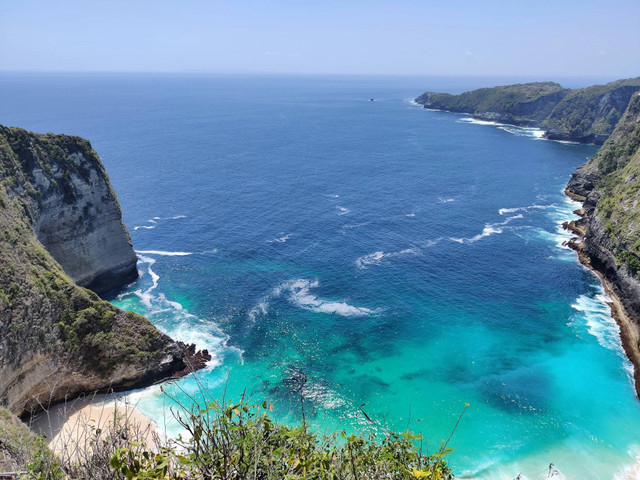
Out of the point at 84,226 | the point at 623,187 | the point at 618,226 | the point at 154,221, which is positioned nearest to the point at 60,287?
the point at 84,226

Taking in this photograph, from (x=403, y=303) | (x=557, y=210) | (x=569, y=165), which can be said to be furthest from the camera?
(x=569, y=165)

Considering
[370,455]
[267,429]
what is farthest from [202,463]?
[370,455]

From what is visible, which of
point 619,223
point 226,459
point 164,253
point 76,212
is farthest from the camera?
point 164,253

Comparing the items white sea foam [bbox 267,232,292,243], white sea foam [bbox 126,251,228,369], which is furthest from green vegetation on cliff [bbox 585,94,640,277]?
white sea foam [bbox 126,251,228,369]

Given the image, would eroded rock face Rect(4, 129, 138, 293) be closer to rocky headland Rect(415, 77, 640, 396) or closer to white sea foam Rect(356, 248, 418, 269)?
white sea foam Rect(356, 248, 418, 269)

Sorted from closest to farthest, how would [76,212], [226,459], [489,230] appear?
1. [226,459]
2. [76,212]
3. [489,230]

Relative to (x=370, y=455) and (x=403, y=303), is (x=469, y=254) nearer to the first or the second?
(x=403, y=303)

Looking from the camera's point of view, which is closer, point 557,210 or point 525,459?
point 525,459

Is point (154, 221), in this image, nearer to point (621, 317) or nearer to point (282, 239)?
point (282, 239)
